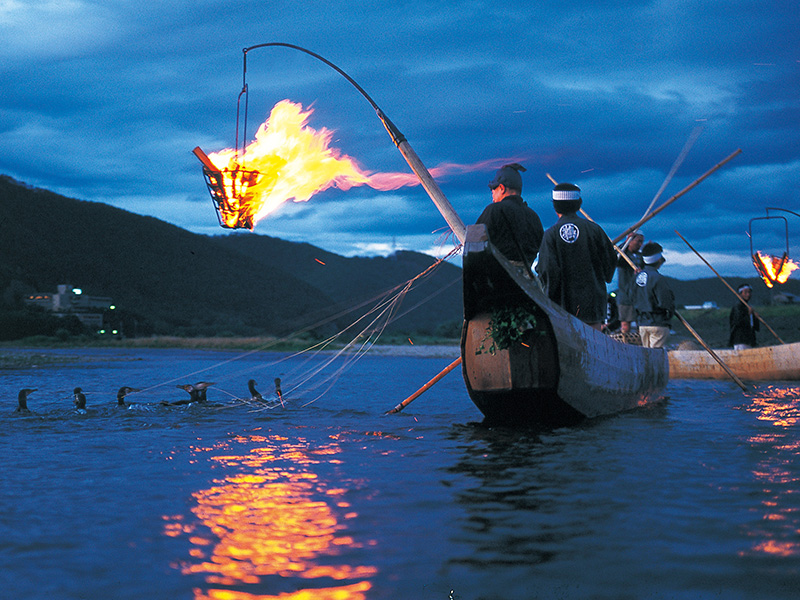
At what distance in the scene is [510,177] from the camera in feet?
24.5

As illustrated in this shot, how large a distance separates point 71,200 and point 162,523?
111m

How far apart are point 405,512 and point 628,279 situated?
1018 cm

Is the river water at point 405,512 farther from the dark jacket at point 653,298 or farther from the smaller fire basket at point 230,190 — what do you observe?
the dark jacket at point 653,298

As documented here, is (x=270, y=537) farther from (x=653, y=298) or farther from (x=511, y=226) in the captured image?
(x=653, y=298)

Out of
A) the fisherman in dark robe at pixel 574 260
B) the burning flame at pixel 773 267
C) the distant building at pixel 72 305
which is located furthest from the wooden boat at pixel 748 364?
the distant building at pixel 72 305

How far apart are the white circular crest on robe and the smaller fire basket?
347 centimetres

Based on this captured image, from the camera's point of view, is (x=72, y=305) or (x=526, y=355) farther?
(x=72, y=305)

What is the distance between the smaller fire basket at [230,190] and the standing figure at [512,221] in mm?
2447

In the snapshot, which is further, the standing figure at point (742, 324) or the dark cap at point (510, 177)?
the standing figure at point (742, 324)

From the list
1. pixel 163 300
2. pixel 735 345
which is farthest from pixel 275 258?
pixel 735 345

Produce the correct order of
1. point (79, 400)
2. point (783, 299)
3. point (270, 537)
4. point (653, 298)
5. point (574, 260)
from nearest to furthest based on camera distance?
point (270, 537)
point (574, 260)
point (79, 400)
point (653, 298)
point (783, 299)

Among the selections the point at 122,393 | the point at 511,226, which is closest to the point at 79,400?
the point at 122,393

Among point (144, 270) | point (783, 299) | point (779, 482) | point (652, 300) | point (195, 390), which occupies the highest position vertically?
point (144, 270)

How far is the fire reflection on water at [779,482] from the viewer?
11.2ft
